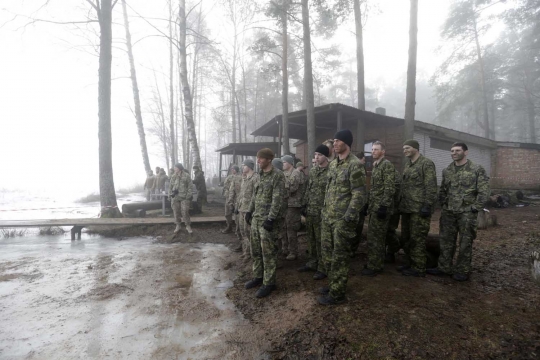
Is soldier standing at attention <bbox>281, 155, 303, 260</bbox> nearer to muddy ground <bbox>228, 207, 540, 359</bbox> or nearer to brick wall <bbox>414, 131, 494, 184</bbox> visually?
muddy ground <bbox>228, 207, 540, 359</bbox>

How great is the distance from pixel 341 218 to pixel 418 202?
1648mm

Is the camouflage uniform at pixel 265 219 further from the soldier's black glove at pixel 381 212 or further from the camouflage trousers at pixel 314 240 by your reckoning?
the soldier's black glove at pixel 381 212

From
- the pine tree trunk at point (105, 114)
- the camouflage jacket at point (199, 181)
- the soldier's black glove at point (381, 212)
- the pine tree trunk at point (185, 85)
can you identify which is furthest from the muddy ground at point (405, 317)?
the pine tree trunk at point (185, 85)

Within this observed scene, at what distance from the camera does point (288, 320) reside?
3197 mm

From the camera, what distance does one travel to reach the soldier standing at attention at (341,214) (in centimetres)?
334

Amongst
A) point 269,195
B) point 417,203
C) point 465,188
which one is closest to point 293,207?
point 269,195

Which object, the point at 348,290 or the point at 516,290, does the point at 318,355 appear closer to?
the point at 348,290

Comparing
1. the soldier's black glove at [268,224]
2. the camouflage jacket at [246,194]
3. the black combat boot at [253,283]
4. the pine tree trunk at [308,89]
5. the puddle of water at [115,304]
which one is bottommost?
the puddle of water at [115,304]

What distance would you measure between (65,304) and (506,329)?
543 centimetres

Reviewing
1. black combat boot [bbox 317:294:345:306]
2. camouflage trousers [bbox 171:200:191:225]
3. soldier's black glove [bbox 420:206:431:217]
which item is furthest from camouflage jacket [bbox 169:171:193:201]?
soldier's black glove [bbox 420:206:431:217]

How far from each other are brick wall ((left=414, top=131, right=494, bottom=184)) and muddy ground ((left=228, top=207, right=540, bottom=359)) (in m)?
10.8

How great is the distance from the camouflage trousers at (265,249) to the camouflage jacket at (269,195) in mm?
165

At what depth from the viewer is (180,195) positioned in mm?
7980

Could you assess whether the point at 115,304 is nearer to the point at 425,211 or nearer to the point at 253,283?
the point at 253,283
